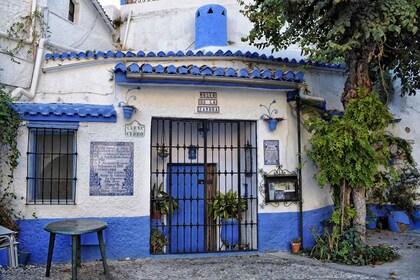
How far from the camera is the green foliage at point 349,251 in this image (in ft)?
20.8

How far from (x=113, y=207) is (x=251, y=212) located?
2.61 metres

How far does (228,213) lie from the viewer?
7.44 metres

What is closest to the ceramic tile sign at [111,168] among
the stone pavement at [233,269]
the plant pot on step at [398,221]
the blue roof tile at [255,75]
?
the stone pavement at [233,269]

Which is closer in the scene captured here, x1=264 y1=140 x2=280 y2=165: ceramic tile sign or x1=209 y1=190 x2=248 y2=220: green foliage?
x1=264 y1=140 x2=280 y2=165: ceramic tile sign

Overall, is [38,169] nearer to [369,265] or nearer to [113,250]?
[113,250]

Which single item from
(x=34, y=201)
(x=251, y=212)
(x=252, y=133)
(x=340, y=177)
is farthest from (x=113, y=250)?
(x=340, y=177)

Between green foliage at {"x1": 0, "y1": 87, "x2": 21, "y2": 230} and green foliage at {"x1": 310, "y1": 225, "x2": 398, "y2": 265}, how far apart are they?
5190 mm

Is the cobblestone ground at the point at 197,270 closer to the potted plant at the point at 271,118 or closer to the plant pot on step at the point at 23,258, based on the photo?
the plant pot on step at the point at 23,258

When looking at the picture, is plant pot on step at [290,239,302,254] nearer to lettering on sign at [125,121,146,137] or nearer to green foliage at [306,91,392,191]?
green foliage at [306,91,392,191]

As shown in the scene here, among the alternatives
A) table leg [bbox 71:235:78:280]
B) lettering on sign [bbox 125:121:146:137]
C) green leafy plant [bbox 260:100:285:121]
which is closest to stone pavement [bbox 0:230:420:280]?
table leg [bbox 71:235:78:280]

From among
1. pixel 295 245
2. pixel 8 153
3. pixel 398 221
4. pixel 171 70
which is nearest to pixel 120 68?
pixel 171 70

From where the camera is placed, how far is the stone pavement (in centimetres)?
560

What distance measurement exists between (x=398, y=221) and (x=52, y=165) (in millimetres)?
8040

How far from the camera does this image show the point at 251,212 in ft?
24.0
